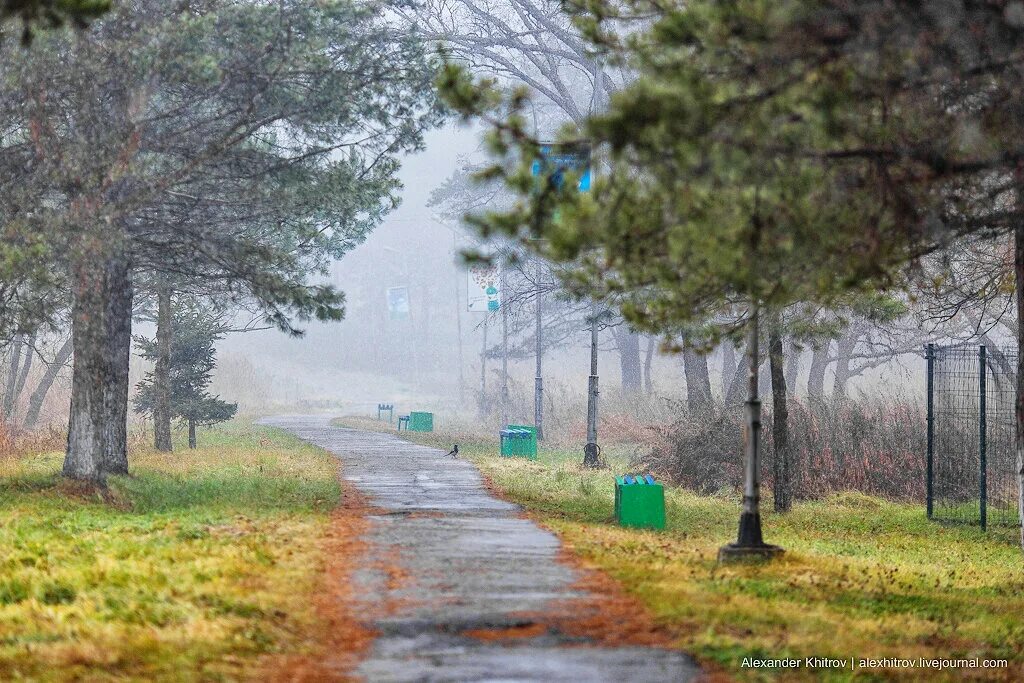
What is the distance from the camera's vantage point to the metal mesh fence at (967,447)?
19.9 meters

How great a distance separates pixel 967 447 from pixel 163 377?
1828 centimetres

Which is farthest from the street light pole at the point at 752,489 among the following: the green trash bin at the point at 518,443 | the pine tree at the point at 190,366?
the pine tree at the point at 190,366

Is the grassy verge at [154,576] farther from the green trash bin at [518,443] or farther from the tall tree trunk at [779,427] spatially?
the green trash bin at [518,443]

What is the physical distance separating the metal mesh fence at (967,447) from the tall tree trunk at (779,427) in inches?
80.7

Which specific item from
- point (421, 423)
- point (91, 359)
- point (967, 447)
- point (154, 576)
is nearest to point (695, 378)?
point (967, 447)

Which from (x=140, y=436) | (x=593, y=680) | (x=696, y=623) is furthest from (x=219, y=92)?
(x=140, y=436)

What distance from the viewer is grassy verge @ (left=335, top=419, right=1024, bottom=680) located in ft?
27.8

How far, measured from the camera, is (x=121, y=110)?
1880 centimetres

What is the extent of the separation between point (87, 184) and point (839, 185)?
11.8 metres

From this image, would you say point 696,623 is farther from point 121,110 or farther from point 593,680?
point 121,110

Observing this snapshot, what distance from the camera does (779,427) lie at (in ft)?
65.1

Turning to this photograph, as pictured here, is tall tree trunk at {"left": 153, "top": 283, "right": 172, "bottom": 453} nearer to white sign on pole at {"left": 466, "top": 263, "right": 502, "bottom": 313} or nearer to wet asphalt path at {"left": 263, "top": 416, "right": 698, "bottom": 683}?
white sign on pole at {"left": 466, "top": 263, "right": 502, "bottom": 313}

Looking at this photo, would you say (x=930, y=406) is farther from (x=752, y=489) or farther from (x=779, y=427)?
(x=752, y=489)

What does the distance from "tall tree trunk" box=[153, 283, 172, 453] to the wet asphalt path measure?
13.8 meters
